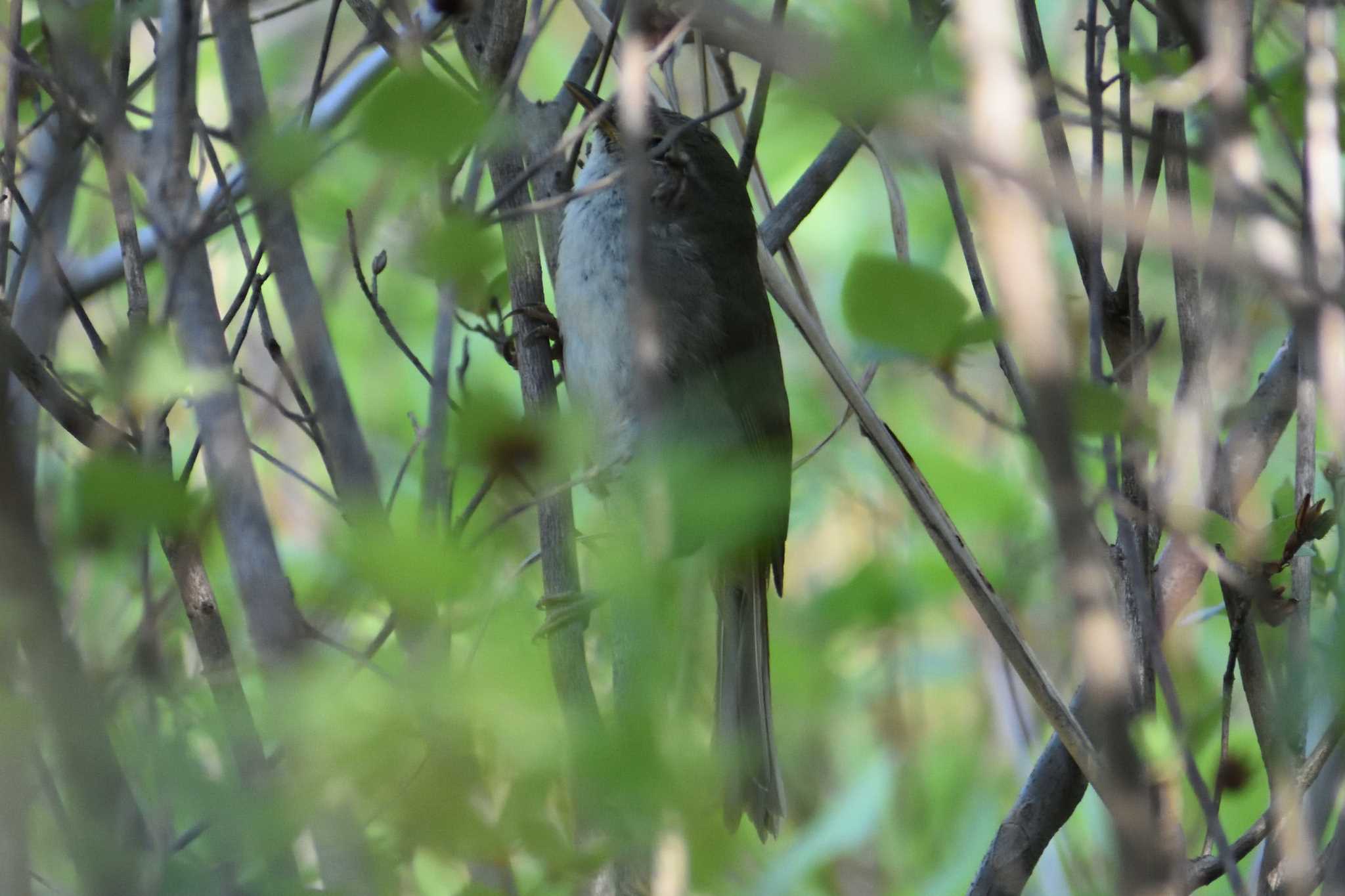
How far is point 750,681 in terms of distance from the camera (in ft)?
10.0

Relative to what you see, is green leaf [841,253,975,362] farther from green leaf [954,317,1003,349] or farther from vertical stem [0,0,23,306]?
vertical stem [0,0,23,306]

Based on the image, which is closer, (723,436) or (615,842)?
(615,842)

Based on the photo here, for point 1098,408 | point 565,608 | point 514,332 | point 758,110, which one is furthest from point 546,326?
point 1098,408

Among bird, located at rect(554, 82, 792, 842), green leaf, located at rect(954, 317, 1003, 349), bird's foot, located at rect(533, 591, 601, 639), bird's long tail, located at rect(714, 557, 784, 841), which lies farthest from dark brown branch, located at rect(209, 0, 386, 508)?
bird's long tail, located at rect(714, 557, 784, 841)

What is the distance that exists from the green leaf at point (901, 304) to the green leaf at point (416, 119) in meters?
0.35

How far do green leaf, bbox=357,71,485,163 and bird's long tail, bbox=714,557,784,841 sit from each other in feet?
5.78

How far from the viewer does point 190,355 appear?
1245 millimetres

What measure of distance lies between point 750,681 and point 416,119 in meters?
2.16

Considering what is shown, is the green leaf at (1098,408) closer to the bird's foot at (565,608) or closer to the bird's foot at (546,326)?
the bird's foot at (565,608)

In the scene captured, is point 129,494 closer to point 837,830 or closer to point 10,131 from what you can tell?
point 10,131

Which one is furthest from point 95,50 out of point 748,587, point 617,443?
point 748,587

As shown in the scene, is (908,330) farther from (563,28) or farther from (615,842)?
(563,28)

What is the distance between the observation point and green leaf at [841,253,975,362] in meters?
1.12

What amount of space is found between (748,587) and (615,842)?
6.89 feet
